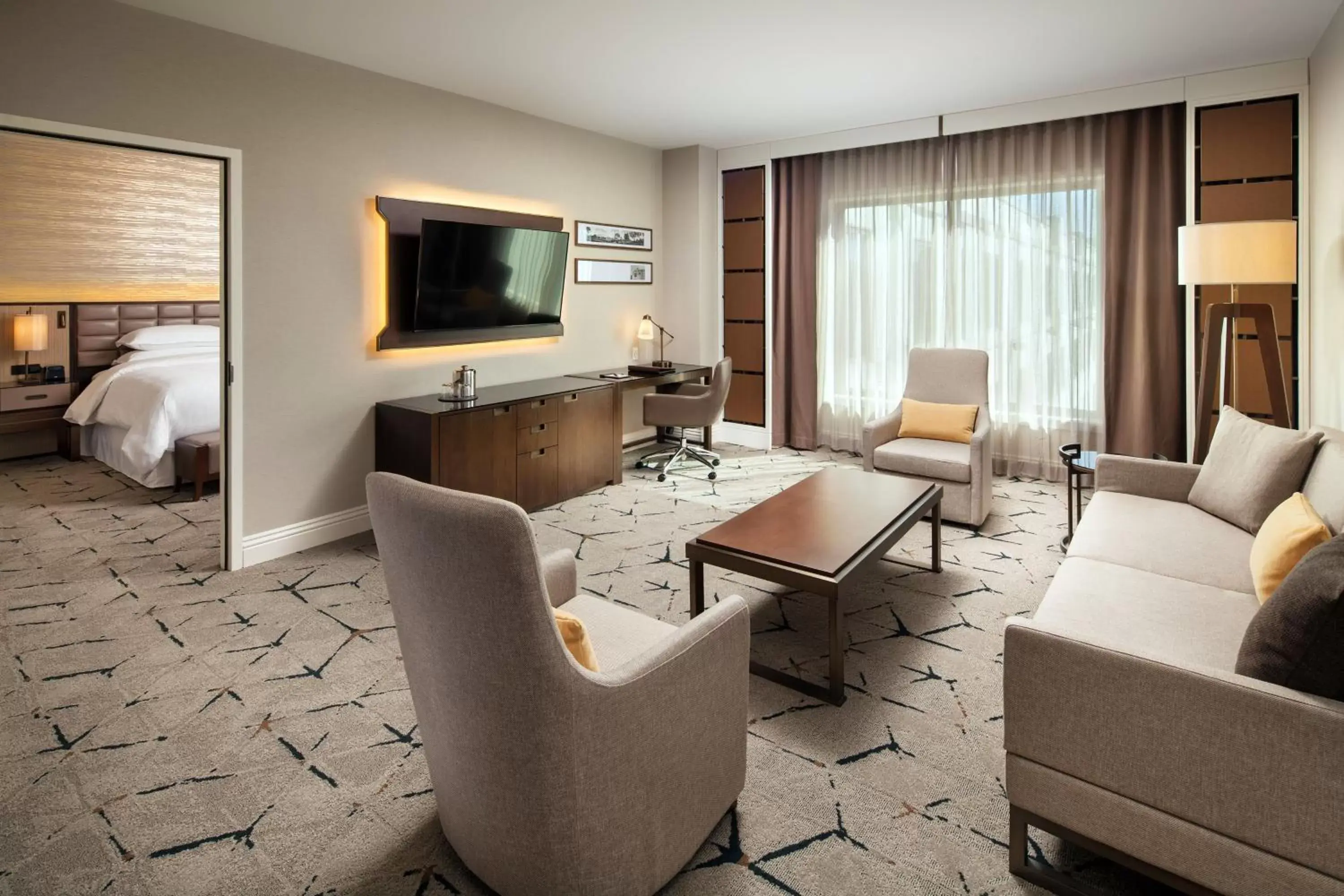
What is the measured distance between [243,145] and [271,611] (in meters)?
2.28

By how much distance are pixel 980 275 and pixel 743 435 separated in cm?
239

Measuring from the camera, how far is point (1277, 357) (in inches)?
140

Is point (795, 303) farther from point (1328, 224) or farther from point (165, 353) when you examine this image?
point (165, 353)

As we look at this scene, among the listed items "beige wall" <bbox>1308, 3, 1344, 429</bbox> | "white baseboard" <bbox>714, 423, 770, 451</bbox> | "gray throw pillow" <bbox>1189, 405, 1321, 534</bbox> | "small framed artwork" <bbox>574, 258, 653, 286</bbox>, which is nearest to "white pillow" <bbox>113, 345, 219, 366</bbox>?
"small framed artwork" <bbox>574, 258, 653, 286</bbox>

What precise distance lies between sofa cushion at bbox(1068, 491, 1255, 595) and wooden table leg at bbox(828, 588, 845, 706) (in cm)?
94

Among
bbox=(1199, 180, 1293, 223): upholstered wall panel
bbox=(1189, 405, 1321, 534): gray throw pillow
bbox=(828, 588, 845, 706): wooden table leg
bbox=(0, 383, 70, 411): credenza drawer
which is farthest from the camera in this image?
bbox=(0, 383, 70, 411): credenza drawer

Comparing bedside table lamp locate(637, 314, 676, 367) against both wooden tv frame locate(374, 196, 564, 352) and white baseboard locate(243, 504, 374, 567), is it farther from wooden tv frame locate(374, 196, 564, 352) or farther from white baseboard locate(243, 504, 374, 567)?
white baseboard locate(243, 504, 374, 567)

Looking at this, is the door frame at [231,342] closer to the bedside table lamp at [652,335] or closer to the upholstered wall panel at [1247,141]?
the bedside table lamp at [652,335]

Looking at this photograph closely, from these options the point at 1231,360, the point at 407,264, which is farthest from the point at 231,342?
the point at 1231,360

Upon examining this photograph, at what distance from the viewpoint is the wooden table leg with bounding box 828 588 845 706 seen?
2416 millimetres

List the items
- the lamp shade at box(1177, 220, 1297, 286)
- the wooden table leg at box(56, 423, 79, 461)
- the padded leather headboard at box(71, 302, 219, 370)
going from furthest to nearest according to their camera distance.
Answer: the padded leather headboard at box(71, 302, 219, 370) → the wooden table leg at box(56, 423, 79, 461) → the lamp shade at box(1177, 220, 1297, 286)

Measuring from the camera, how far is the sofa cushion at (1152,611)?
74.6 inches

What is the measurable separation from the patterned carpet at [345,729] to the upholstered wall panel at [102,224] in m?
3.00

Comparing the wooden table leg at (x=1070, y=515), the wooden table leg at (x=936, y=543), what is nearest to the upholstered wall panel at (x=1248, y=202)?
the wooden table leg at (x=1070, y=515)
